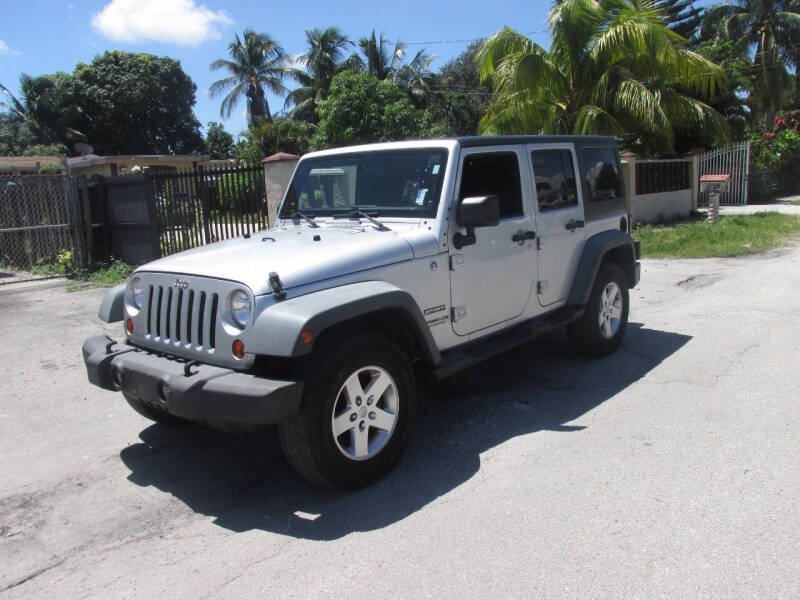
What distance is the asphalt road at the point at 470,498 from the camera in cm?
297

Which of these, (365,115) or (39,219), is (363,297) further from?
(365,115)

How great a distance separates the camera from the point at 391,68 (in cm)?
3469

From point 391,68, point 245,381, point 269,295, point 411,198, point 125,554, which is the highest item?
point 391,68

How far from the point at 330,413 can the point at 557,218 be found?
110 inches

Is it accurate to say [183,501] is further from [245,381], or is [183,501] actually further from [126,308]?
[126,308]

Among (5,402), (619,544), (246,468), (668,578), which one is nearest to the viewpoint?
(668,578)

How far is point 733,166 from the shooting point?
21844 millimetres

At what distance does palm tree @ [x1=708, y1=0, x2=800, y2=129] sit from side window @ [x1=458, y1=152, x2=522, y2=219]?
33.4 m

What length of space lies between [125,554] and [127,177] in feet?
32.2

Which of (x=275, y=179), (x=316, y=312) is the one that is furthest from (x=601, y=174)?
(x=275, y=179)

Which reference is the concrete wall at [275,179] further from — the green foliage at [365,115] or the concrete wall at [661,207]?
the green foliage at [365,115]

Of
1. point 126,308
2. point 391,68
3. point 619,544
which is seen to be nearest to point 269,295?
point 126,308

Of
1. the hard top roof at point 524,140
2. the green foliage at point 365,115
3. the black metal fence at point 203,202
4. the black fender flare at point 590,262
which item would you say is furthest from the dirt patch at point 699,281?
the green foliage at point 365,115

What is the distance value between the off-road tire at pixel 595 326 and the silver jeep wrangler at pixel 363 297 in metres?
0.02
